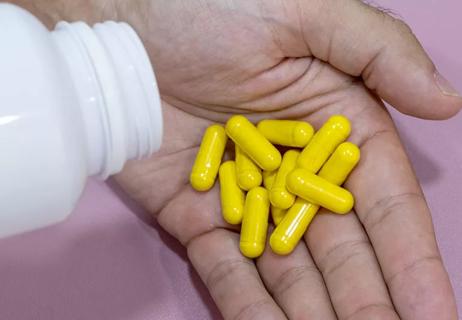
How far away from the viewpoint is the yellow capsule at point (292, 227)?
94 centimetres

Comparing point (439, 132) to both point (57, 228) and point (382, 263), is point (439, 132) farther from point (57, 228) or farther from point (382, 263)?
point (57, 228)

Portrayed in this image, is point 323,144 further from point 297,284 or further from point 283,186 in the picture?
point 297,284

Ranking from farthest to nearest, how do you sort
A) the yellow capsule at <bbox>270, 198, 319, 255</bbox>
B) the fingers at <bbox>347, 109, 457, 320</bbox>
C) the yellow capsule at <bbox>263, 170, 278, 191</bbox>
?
the yellow capsule at <bbox>263, 170, 278, 191</bbox> → the yellow capsule at <bbox>270, 198, 319, 255</bbox> → the fingers at <bbox>347, 109, 457, 320</bbox>

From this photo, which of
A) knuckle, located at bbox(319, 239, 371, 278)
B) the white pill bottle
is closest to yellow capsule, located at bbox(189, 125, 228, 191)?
knuckle, located at bbox(319, 239, 371, 278)

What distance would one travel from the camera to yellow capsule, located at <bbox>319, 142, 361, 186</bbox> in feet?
3.14

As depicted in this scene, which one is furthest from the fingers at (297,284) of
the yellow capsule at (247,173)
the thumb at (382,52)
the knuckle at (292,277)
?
the thumb at (382,52)

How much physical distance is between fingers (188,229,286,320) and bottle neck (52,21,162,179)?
0.31 m

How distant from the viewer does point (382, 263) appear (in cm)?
89

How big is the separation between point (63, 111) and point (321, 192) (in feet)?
1.38

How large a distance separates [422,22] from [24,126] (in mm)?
1002

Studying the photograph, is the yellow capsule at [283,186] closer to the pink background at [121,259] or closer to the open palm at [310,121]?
the open palm at [310,121]

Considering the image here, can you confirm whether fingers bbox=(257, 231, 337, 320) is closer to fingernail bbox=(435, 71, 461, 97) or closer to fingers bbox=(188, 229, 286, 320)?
fingers bbox=(188, 229, 286, 320)

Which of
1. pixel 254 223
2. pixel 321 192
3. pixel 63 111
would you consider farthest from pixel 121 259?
pixel 63 111

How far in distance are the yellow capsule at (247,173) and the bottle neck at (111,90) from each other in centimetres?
34
